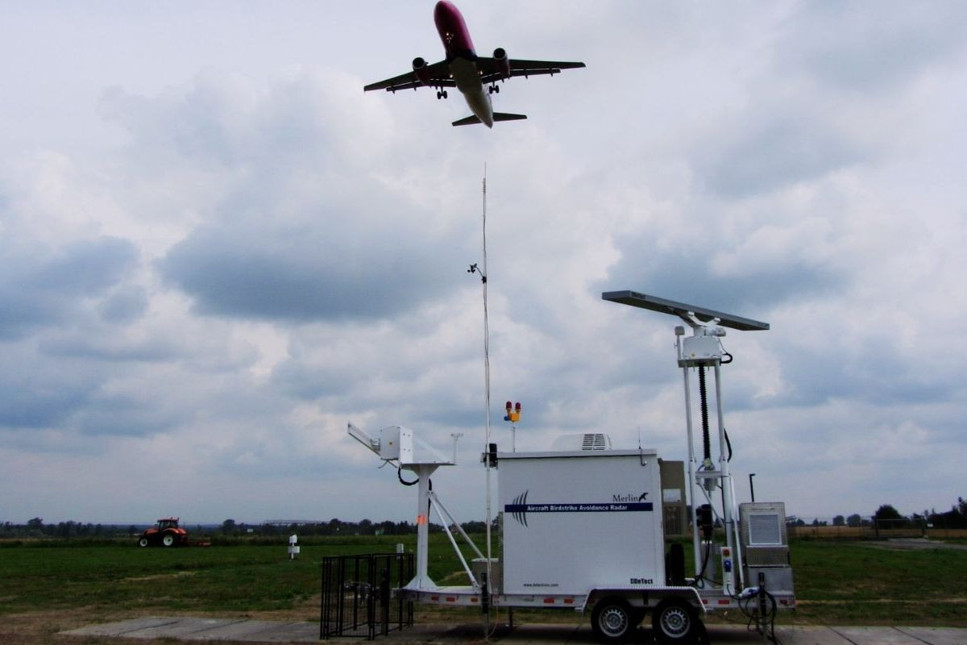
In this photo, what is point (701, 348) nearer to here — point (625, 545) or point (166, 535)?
point (625, 545)

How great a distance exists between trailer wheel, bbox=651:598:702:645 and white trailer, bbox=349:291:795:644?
0.6 inches

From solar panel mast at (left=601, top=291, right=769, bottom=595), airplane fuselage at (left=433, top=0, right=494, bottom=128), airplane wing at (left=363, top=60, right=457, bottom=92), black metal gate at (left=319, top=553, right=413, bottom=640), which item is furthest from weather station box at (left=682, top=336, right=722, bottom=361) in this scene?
airplane wing at (left=363, top=60, right=457, bottom=92)

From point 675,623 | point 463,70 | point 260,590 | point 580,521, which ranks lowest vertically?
point 260,590

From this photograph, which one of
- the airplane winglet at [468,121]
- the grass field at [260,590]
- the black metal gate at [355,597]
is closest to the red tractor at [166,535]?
the grass field at [260,590]

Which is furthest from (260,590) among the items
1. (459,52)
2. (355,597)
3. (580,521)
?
(459,52)

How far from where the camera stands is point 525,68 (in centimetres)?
2864

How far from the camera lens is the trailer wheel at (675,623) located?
40.1 feet

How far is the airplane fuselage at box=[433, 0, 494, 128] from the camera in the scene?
79.5ft

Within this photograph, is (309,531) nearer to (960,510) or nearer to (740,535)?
(960,510)

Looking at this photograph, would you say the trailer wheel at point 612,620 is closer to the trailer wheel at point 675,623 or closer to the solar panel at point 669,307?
the trailer wheel at point 675,623

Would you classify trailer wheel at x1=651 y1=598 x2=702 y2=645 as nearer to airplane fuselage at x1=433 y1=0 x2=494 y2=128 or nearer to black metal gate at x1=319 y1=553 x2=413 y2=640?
black metal gate at x1=319 y1=553 x2=413 y2=640

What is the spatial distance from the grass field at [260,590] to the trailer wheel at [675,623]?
3640 mm

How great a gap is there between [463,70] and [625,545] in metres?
16.9

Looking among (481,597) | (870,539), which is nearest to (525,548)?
(481,597)
